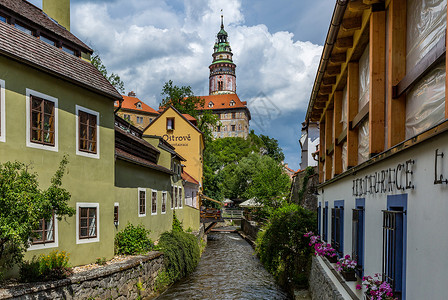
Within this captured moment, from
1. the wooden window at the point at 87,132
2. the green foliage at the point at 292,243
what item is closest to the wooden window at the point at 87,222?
the wooden window at the point at 87,132

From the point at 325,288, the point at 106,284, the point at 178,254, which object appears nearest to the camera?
the point at 325,288

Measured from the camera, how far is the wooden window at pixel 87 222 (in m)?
12.0

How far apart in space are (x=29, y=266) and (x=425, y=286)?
895 cm

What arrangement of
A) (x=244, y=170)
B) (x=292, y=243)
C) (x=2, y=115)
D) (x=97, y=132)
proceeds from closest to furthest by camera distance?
1. (x=2, y=115)
2. (x=97, y=132)
3. (x=292, y=243)
4. (x=244, y=170)

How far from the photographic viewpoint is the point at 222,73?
398 ft

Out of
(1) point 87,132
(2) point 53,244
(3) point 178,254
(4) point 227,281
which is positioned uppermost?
(1) point 87,132

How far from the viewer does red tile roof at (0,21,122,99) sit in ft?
32.1

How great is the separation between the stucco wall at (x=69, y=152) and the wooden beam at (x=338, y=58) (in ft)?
24.6

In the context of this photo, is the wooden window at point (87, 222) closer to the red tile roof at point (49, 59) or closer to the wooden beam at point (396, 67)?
the red tile roof at point (49, 59)

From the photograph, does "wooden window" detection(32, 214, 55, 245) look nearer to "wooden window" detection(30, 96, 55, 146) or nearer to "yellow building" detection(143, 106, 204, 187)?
"wooden window" detection(30, 96, 55, 146)

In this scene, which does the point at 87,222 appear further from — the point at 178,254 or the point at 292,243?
the point at 292,243

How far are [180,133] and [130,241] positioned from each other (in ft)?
69.9

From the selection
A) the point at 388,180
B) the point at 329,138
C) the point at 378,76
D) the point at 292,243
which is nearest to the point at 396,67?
the point at 378,76

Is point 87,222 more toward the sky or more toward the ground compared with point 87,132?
more toward the ground
